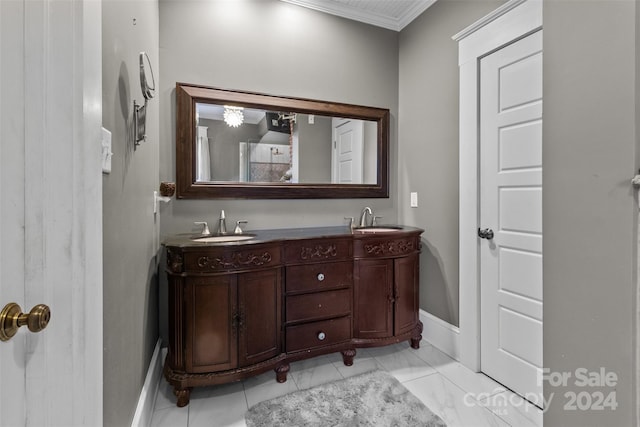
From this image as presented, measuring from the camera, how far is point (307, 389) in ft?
6.07

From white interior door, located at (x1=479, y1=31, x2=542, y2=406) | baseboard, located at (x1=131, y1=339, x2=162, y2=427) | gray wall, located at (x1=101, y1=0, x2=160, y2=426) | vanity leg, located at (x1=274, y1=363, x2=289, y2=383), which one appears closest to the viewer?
gray wall, located at (x1=101, y1=0, x2=160, y2=426)

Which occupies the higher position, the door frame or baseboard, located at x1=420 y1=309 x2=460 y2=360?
the door frame

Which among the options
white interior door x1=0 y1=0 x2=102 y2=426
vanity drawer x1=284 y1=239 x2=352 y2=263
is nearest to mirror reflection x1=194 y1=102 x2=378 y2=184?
vanity drawer x1=284 y1=239 x2=352 y2=263

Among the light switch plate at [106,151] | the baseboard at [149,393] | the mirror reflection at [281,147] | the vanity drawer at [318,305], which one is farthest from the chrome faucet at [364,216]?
the light switch plate at [106,151]

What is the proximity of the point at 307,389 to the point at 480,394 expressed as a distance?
1.05 meters

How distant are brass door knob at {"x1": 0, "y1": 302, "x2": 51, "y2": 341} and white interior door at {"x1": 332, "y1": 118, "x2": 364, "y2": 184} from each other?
7.03 ft

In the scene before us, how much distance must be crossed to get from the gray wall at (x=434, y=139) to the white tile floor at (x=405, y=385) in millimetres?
442

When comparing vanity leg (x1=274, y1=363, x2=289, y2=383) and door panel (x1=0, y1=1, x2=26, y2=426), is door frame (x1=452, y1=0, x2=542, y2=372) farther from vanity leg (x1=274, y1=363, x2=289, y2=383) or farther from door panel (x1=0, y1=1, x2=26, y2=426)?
door panel (x1=0, y1=1, x2=26, y2=426)

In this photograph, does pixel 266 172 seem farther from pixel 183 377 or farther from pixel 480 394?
pixel 480 394

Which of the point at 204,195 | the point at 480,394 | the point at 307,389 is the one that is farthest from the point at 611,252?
the point at 204,195

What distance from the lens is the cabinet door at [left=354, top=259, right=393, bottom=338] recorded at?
2146 mm

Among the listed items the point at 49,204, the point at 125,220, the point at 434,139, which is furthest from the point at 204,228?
the point at 434,139

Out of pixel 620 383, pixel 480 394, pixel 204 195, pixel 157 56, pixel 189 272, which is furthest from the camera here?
pixel 204 195

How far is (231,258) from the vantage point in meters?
1.73
